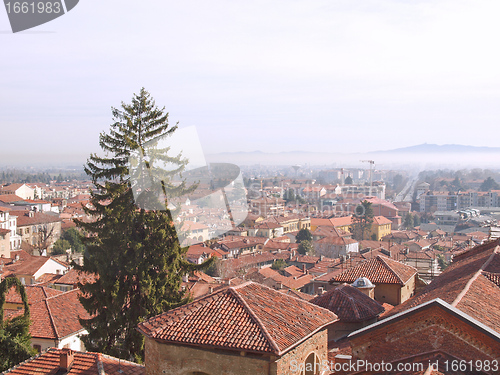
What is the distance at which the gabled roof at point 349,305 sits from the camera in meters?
10.6

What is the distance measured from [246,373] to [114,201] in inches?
244

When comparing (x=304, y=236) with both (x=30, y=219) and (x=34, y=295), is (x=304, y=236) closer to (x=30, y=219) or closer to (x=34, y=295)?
(x=30, y=219)

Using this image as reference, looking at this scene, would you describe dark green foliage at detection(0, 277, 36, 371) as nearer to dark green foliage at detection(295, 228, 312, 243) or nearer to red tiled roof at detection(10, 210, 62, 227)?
red tiled roof at detection(10, 210, 62, 227)

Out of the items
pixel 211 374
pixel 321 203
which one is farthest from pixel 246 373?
pixel 321 203

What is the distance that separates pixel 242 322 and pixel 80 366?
3.40m

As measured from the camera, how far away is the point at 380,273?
45.8ft

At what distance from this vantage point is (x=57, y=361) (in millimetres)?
8344

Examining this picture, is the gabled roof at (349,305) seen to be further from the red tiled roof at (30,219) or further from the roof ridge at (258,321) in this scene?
the red tiled roof at (30,219)

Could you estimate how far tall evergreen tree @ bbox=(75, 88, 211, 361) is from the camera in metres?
10.6

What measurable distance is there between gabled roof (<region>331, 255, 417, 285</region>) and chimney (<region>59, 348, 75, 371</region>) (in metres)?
8.49

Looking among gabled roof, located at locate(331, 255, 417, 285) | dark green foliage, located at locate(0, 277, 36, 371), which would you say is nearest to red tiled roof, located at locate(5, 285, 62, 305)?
dark green foliage, located at locate(0, 277, 36, 371)

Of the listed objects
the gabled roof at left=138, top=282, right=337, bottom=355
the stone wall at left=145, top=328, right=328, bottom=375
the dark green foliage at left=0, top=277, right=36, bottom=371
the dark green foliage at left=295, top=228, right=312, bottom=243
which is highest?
the gabled roof at left=138, top=282, right=337, bottom=355

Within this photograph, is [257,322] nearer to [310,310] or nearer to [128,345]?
[310,310]

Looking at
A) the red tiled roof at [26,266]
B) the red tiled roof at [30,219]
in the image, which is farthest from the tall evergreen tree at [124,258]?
the red tiled roof at [30,219]
